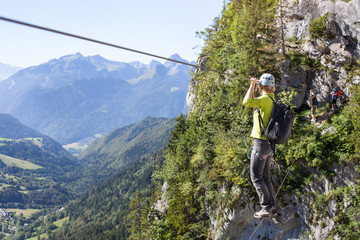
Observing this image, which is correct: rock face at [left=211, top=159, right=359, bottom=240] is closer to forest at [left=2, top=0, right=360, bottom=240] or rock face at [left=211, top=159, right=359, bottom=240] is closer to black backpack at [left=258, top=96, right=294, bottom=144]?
forest at [left=2, top=0, right=360, bottom=240]

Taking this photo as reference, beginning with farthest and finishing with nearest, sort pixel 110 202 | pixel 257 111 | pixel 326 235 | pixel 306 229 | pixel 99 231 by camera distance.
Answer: pixel 110 202 < pixel 99 231 < pixel 306 229 < pixel 326 235 < pixel 257 111

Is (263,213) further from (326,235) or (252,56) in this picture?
(252,56)

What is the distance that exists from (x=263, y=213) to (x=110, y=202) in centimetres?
19051

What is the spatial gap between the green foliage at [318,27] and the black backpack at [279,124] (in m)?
16.1

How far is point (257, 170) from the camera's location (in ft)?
23.3

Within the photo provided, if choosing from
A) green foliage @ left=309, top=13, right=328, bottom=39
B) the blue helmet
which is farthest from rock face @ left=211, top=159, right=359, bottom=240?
the blue helmet

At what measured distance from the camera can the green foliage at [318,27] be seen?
18.3 m

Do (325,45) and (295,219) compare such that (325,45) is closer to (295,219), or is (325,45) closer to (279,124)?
(295,219)

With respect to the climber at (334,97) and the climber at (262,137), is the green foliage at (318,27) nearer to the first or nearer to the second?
the climber at (334,97)

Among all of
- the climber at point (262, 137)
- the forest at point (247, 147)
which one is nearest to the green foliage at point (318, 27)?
the forest at point (247, 147)

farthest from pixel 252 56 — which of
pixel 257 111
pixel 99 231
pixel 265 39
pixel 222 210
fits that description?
pixel 99 231

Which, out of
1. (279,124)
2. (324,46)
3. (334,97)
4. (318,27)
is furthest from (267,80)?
(318,27)

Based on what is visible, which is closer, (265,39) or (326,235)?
(326,235)

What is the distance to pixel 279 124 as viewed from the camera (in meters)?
6.26
